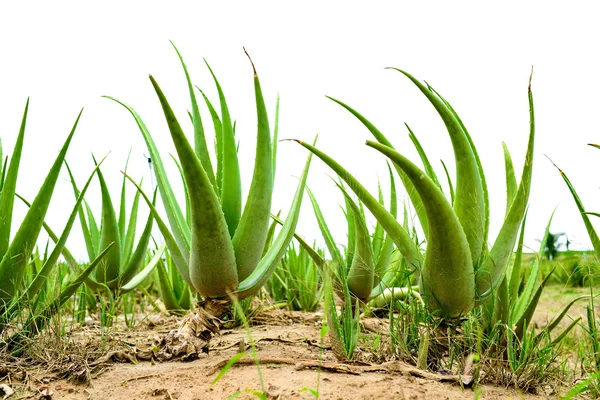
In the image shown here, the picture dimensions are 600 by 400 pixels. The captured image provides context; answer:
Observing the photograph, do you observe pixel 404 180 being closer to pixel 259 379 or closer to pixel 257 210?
pixel 257 210

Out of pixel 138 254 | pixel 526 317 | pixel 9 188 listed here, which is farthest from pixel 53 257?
pixel 526 317

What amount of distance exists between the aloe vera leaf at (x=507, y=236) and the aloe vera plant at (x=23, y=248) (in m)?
1.19

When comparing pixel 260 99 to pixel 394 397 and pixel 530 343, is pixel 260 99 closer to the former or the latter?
pixel 394 397

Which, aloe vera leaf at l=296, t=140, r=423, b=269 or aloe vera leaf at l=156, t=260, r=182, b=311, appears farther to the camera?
aloe vera leaf at l=156, t=260, r=182, b=311

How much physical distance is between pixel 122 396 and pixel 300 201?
0.86 meters

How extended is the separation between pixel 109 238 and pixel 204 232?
128 cm

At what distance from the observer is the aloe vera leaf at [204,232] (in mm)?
1724

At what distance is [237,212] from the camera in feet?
6.69

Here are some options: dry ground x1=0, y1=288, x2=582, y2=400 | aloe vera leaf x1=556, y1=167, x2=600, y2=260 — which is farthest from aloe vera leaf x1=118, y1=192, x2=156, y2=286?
aloe vera leaf x1=556, y1=167, x2=600, y2=260

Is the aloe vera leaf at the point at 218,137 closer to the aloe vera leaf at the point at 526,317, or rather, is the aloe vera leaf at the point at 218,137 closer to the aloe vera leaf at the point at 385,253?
the aloe vera leaf at the point at 385,253

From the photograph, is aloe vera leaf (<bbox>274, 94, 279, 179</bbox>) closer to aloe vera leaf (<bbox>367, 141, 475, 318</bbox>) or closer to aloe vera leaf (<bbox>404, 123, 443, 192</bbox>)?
aloe vera leaf (<bbox>404, 123, 443, 192</bbox>)

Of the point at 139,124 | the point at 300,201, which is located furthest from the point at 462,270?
the point at 139,124

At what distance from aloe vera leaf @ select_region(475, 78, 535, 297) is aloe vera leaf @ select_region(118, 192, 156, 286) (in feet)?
5.81

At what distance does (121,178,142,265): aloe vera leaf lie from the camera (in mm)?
3025
